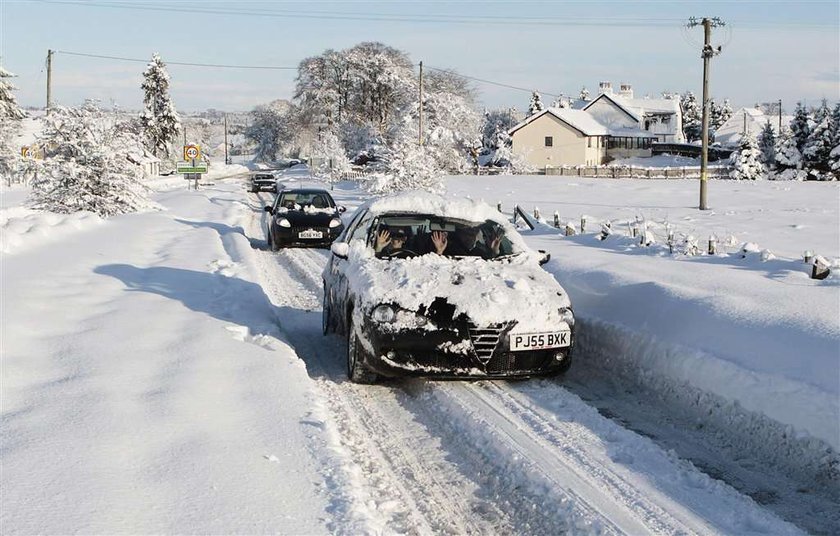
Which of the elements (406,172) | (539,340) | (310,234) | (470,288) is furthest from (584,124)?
(539,340)

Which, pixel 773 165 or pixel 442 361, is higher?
pixel 773 165

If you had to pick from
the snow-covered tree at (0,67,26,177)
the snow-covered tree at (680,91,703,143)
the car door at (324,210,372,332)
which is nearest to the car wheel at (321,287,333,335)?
the car door at (324,210,372,332)

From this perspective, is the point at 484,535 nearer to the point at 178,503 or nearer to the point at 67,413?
the point at 178,503

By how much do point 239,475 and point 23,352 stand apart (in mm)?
3881

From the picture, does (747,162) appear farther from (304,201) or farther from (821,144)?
(304,201)

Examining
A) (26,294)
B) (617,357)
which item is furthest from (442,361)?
(26,294)

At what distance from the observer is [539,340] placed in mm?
6699

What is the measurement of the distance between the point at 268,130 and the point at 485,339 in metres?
130

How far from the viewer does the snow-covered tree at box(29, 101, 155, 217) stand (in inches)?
997

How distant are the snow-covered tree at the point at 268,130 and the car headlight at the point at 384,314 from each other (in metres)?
124

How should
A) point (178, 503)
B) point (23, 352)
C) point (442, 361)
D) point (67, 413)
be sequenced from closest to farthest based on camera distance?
point (178, 503) → point (67, 413) → point (442, 361) → point (23, 352)

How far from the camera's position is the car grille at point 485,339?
657 centimetres

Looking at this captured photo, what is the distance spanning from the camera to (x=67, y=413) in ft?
18.3

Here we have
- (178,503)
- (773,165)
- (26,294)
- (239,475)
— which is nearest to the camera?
(178,503)
